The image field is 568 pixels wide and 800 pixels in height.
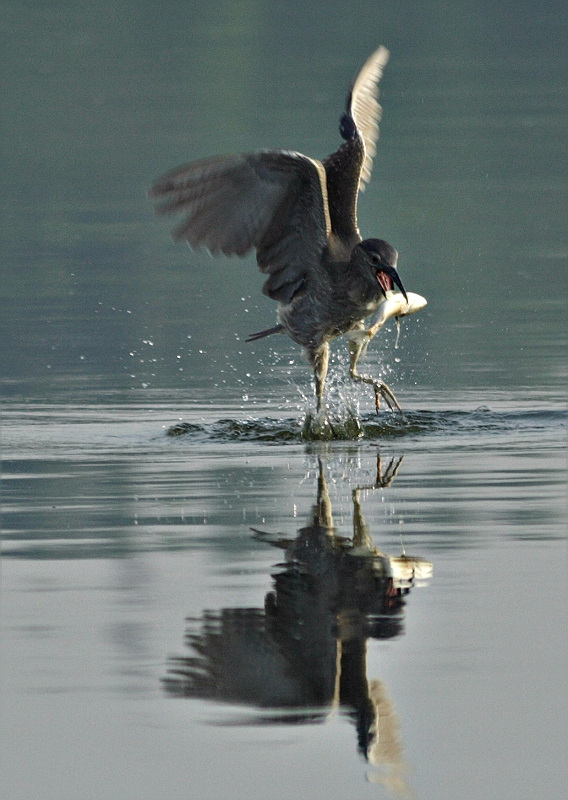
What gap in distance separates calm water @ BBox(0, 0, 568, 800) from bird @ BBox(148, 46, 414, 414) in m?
0.44

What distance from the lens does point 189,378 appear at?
12195 mm

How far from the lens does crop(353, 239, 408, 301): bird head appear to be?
33.8ft

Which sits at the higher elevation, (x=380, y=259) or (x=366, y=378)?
(x=380, y=259)

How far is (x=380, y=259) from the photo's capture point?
33.9ft

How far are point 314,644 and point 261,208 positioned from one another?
201 inches

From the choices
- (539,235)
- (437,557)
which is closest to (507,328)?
(539,235)

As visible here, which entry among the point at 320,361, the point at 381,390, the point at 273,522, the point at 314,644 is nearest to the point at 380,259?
the point at 381,390

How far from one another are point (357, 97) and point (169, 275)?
5.13 m

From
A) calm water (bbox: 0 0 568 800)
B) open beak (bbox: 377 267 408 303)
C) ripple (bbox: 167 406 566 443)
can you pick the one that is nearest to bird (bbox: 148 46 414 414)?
open beak (bbox: 377 267 408 303)

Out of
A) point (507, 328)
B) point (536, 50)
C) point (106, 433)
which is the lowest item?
point (106, 433)

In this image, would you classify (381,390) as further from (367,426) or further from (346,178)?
(346,178)

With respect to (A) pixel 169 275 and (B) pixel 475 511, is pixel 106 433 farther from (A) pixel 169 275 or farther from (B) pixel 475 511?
(A) pixel 169 275

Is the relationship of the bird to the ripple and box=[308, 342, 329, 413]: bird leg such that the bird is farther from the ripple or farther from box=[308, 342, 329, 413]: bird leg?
the ripple

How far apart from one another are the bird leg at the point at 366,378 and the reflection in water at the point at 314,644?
3691 mm
